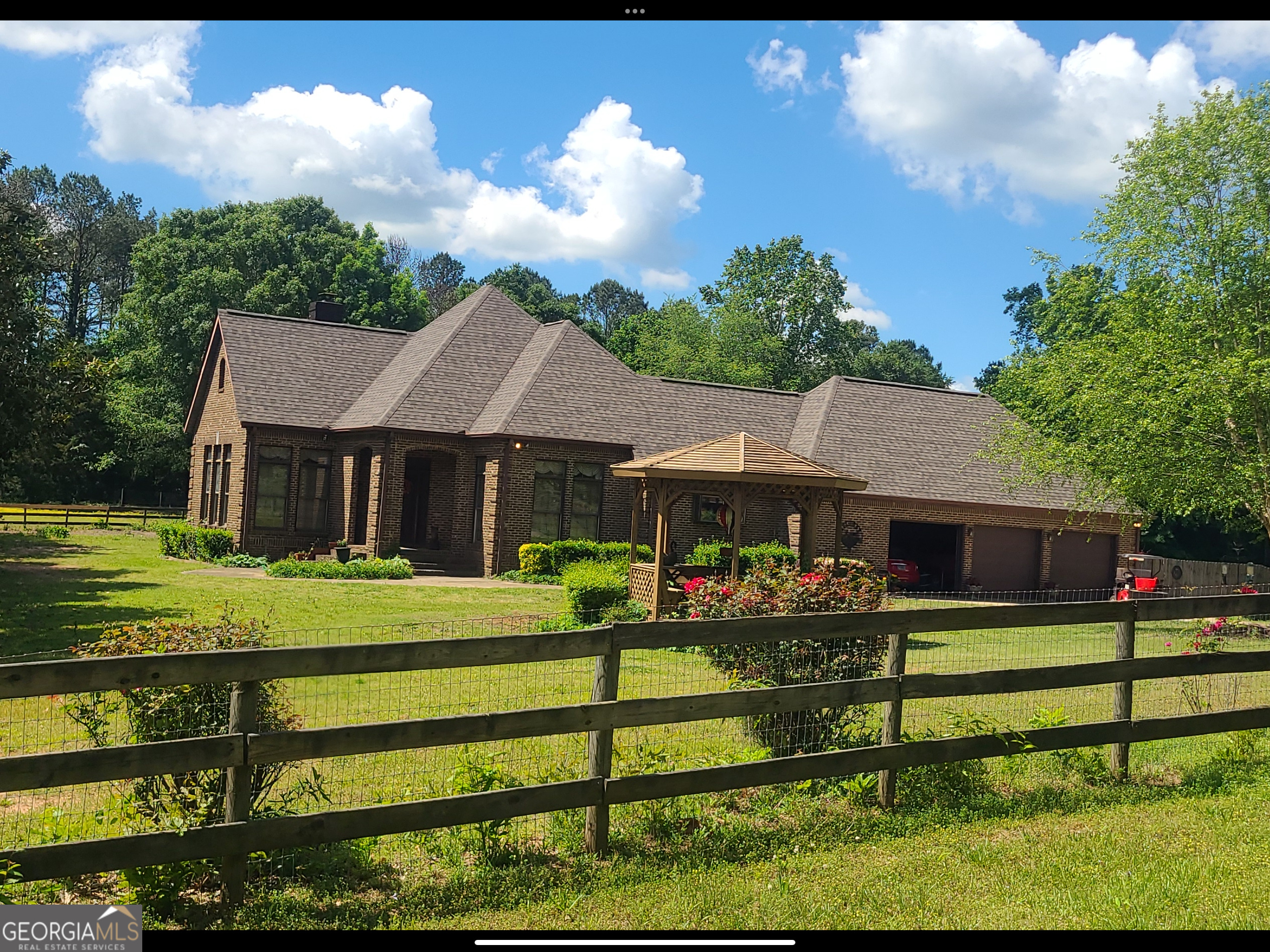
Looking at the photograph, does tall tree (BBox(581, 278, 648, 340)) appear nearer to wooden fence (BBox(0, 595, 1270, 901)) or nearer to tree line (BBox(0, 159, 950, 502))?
tree line (BBox(0, 159, 950, 502))

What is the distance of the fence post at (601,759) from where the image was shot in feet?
17.6

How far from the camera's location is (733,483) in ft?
62.1

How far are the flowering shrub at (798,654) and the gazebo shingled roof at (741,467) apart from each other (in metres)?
9.06

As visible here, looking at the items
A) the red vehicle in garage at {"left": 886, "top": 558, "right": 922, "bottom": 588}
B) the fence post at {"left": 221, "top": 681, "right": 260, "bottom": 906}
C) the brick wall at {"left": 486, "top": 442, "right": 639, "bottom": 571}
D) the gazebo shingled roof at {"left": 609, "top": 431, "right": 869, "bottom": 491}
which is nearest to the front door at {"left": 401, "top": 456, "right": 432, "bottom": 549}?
the brick wall at {"left": 486, "top": 442, "right": 639, "bottom": 571}

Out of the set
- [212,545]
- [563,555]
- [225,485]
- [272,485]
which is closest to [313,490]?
[272,485]

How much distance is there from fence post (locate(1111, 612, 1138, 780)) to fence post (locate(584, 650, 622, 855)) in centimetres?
376

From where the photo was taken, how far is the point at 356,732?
4801 mm

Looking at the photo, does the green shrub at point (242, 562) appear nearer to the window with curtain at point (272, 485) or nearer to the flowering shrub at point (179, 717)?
the window with curtain at point (272, 485)

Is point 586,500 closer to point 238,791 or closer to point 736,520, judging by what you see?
point 736,520

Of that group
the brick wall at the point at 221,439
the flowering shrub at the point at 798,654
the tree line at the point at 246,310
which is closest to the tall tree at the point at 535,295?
the tree line at the point at 246,310
